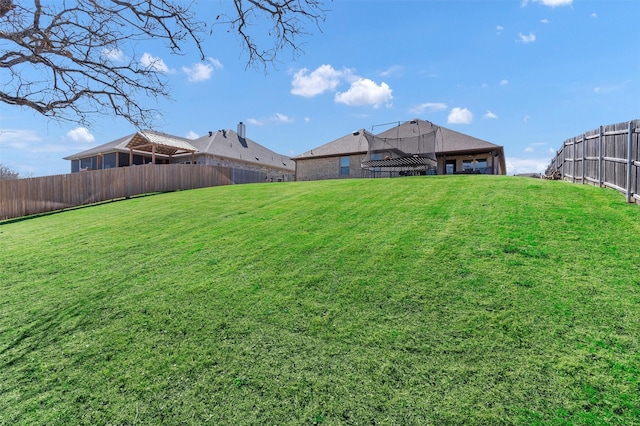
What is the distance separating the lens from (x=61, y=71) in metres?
5.07

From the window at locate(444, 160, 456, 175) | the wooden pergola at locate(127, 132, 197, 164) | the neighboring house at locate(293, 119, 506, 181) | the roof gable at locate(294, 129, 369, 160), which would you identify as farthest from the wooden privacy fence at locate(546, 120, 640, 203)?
the wooden pergola at locate(127, 132, 197, 164)

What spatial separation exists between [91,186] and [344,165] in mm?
14085

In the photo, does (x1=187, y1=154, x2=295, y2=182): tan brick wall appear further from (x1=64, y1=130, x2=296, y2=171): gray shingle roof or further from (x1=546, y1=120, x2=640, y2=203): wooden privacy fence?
(x1=546, y1=120, x2=640, y2=203): wooden privacy fence

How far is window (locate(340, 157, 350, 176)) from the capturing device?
20.8 meters

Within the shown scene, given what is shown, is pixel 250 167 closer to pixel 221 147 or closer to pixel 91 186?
pixel 221 147

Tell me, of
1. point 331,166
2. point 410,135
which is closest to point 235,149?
point 331,166

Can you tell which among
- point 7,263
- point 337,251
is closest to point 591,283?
point 337,251

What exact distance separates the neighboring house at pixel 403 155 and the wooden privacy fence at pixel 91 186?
7648 millimetres

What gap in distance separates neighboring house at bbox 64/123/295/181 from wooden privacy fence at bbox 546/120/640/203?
19320 millimetres

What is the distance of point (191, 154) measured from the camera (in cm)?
2384

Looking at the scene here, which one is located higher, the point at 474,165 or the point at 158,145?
the point at 158,145

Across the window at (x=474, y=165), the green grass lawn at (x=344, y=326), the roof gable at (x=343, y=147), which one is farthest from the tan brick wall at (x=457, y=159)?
the green grass lawn at (x=344, y=326)

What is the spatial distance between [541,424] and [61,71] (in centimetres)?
740

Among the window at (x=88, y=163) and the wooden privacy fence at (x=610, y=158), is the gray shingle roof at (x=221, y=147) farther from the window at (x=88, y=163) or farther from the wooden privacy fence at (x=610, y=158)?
the wooden privacy fence at (x=610, y=158)
